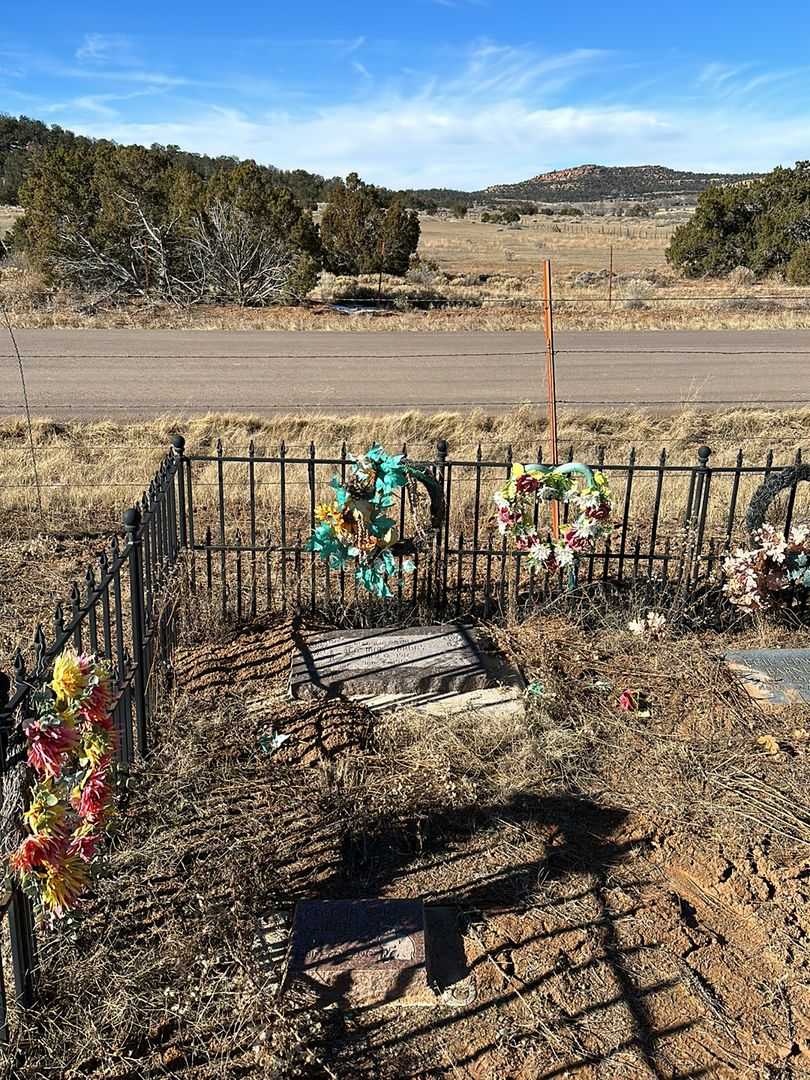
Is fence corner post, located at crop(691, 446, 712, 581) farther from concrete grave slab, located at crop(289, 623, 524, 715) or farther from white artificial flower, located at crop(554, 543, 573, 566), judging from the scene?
concrete grave slab, located at crop(289, 623, 524, 715)

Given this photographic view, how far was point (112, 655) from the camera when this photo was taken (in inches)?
189

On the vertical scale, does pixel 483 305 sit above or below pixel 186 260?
below

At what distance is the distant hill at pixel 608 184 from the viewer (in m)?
113

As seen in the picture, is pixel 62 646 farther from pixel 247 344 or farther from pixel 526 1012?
pixel 247 344

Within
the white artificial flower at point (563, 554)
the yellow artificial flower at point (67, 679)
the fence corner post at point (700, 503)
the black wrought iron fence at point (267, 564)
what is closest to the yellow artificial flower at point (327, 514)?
the black wrought iron fence at point (267, 564)

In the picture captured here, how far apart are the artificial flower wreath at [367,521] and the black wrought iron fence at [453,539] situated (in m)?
0.21

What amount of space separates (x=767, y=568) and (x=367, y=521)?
2401mm

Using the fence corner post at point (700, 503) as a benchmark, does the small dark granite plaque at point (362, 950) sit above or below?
below

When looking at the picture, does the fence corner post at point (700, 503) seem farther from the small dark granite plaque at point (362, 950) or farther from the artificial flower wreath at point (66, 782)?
the artificial flower wreath at point (66, 782)

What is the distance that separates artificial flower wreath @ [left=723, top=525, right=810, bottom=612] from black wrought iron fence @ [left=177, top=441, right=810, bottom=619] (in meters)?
0.24

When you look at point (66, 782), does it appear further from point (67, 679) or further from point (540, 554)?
point (540, 554)

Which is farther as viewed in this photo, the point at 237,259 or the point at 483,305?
the point at 483,305

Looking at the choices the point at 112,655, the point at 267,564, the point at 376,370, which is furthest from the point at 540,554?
the point at 376,370

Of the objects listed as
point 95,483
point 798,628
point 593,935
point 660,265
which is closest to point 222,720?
point 593,935
